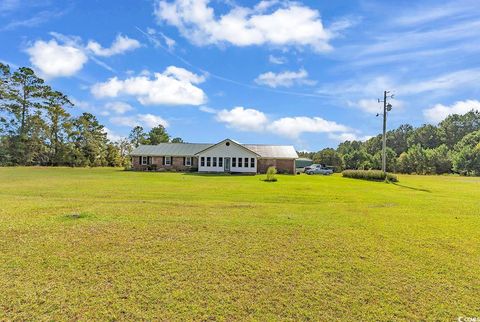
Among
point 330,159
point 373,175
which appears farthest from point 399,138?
point 373,175

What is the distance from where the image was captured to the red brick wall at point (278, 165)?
38219mm

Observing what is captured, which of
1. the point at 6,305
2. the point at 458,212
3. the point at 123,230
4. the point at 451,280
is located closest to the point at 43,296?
the point at 6,305

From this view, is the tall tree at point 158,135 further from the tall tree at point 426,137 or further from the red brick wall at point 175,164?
the tall tree at point 426,137

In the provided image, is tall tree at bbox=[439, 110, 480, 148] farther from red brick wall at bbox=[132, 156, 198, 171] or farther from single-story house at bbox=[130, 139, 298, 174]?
red brick wall at bbox=[132, 156, 198, 171]

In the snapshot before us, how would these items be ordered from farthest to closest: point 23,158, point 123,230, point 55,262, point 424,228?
point 23,158 < point 424,228 < point 123,230 < point 55,262

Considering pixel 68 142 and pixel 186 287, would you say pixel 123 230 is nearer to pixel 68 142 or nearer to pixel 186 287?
pixel 186 287

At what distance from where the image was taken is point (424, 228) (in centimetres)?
823

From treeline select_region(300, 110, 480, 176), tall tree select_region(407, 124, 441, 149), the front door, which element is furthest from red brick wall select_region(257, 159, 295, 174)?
tall tree select_region(407, 124, 441, 149)

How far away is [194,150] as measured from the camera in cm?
4088

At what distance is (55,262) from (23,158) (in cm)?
5173

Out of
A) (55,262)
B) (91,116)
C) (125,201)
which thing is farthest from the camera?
(91,116)

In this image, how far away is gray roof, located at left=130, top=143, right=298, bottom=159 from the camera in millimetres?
39281

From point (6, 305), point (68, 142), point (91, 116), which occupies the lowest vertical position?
point (6, 305)

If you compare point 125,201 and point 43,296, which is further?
point 125,201
